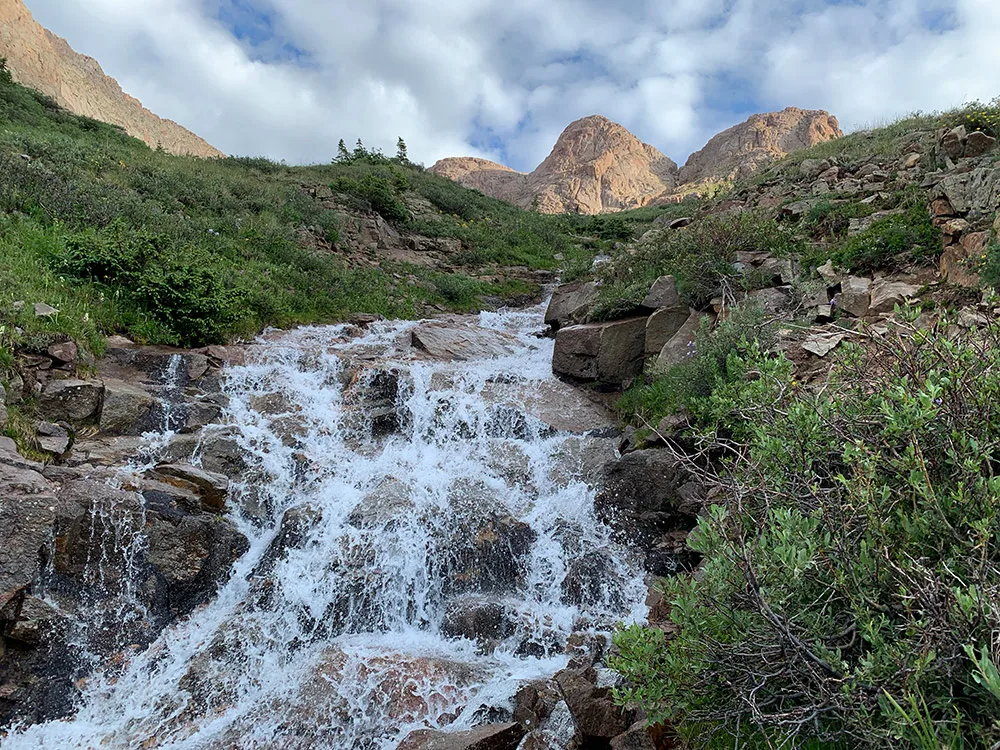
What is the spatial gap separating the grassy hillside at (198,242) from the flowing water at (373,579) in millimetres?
2225

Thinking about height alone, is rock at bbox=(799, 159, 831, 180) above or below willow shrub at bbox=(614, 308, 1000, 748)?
above

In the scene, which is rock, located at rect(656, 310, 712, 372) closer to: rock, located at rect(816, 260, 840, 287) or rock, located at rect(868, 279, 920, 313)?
rock, located at rect(816, 260, 840, 287)

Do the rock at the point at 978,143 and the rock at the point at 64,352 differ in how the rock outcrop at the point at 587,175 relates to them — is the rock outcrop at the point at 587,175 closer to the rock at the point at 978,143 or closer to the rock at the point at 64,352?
the rock at the point at 978,143

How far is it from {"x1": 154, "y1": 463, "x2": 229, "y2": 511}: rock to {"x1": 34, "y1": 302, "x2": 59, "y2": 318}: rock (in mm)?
3060

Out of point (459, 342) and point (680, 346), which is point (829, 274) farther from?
point (459, 342)

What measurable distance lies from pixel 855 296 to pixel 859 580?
6247 mm

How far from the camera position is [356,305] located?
578 inches

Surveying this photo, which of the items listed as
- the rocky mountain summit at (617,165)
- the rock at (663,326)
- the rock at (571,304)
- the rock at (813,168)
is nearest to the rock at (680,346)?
the rock at (663,326)

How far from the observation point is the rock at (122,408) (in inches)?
279

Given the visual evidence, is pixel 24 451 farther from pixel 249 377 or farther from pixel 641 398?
pixel 641 398

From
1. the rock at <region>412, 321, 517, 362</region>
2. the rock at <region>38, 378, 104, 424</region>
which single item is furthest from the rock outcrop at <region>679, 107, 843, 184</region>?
the rock at <region>38, 378, 104, 424</region>

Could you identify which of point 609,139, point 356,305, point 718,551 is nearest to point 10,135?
point 356,305

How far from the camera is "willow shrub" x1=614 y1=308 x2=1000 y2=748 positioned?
2.00 meters

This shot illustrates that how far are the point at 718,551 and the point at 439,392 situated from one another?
7522mm
